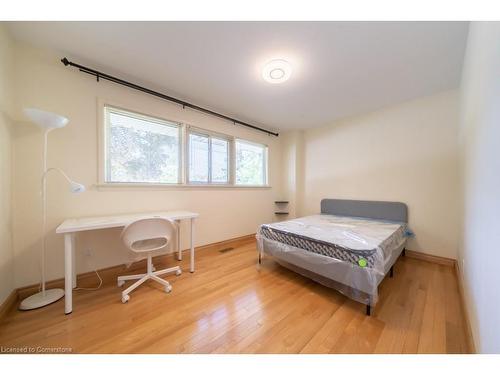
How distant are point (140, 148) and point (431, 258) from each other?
4500 millimetres

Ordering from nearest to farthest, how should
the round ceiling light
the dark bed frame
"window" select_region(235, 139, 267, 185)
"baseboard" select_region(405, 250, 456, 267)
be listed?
the round ceiling light
"baseboard" select_region(405, 250, 456, 267)
the dark bed frame
"window" select_region(235, 139, 267, 185)

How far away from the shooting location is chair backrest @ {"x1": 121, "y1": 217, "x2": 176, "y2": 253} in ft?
5.43

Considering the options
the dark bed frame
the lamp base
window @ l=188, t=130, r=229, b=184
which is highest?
window @ l=188, t=130, r=229, b=184

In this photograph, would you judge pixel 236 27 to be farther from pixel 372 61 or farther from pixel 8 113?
pixel 8 113

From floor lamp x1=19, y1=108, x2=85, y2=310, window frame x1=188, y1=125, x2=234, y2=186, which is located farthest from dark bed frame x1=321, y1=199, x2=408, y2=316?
floor lamp x1=19, y1=108, x2=85, y2=310

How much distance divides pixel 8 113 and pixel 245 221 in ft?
10.8

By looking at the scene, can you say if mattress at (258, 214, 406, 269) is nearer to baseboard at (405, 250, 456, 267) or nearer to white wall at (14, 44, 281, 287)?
baseboard at (405, 250, 456, 267)

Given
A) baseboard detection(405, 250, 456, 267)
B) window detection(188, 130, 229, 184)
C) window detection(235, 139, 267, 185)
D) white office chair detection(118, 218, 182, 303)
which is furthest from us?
window detection(235, 139, 267, 185)

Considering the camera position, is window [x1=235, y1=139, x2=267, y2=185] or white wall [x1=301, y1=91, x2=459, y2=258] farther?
window [x1=235, y1=139, x2=267, y2=185]

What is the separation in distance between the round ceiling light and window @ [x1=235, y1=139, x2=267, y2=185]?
1.69 meters

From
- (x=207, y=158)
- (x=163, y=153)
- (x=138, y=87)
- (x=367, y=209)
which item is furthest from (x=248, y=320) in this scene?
(x=138, y=87)

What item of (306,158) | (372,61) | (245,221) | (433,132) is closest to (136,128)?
(245,221)

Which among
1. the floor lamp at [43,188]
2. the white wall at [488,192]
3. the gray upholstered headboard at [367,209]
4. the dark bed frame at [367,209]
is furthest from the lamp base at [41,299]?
the gray upholstered headboard at [367,209]

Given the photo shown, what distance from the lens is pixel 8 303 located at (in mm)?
1496
